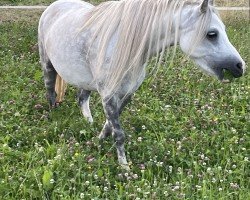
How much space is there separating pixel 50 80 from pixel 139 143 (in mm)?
1559

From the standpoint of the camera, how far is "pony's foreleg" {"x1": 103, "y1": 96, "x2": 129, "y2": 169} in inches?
188

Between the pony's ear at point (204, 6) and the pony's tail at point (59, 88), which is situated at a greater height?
the pony's ear at point (204, 6)

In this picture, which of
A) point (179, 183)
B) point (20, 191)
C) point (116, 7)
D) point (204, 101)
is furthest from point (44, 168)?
point (204, 101)

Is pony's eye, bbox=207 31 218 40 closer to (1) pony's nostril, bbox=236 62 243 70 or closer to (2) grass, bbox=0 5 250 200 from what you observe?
(1) pony's nostril, bbox=236 62 243 70

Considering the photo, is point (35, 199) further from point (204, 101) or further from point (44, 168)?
point (204, 101)

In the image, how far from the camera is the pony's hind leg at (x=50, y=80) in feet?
20.0

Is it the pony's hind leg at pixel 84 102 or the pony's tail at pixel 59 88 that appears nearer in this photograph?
the pony's hind leg at pixel 84 102

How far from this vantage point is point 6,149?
4.96 m

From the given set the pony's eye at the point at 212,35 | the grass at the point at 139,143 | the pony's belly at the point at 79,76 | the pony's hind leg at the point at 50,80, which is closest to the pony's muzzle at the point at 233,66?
the pony's eye at the point at 212,35

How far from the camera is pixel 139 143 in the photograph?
17.4 feet

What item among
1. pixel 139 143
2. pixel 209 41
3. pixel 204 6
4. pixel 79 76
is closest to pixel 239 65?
pixel 209 41

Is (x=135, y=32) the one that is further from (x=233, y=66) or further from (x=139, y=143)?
(x=139, y=143)

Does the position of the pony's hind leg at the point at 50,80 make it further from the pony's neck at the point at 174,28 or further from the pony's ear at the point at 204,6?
the pony's ear at the point at 204,6

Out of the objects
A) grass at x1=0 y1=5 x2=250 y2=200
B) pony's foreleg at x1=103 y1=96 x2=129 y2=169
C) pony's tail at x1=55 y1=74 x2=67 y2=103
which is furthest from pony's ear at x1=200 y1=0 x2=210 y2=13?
pony's tail at x1=55 y1=74 x2=67 y2=103
